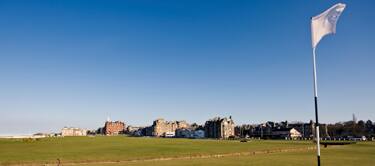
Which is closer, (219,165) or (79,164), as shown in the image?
(219,165)

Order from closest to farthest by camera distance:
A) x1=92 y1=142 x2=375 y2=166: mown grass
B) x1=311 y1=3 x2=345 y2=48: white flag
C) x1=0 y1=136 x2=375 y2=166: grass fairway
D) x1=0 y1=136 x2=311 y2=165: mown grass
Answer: x1=311 y1=3 x2=345 y2=48: white flag < x1=92 y1=142 x2=375 y2=166: mown grass < x1=0 y1=136 x2=375 y2=166: grass fairway < x1=0 y1=136 x2=311 y2=165: mown grass

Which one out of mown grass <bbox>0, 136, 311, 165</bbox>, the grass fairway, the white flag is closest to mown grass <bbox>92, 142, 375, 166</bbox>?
the grass fairway

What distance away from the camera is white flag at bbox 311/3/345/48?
19.0 metres

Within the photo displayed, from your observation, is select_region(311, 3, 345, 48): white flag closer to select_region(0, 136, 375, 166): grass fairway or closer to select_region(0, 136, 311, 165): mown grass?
select_region(0, 136, 375, 166): grass fairway

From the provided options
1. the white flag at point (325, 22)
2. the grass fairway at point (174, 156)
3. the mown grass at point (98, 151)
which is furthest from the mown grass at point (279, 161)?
the white flag at point (325, 22)

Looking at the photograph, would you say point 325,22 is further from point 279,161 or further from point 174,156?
point 174,156

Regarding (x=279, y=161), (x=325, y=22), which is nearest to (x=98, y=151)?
(x=279, y=161)

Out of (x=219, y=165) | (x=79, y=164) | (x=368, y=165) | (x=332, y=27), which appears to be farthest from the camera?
(x=79, y=164)

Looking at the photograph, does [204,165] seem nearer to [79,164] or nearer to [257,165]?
[257,165]

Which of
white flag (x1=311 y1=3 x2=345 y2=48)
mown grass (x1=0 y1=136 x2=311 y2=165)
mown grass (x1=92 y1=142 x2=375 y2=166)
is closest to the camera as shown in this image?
white flag (x1=311 y1=3 x2=345 y2=48)

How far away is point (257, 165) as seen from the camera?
45.9 m

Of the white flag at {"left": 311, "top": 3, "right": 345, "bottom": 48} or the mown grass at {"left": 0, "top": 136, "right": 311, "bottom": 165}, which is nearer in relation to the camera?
the white flag at {"left": 311, "top": 3, "right": 345, "bottom": 48}

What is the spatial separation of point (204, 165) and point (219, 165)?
5.66 feet

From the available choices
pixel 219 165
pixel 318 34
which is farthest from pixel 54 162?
pixel 318 34
